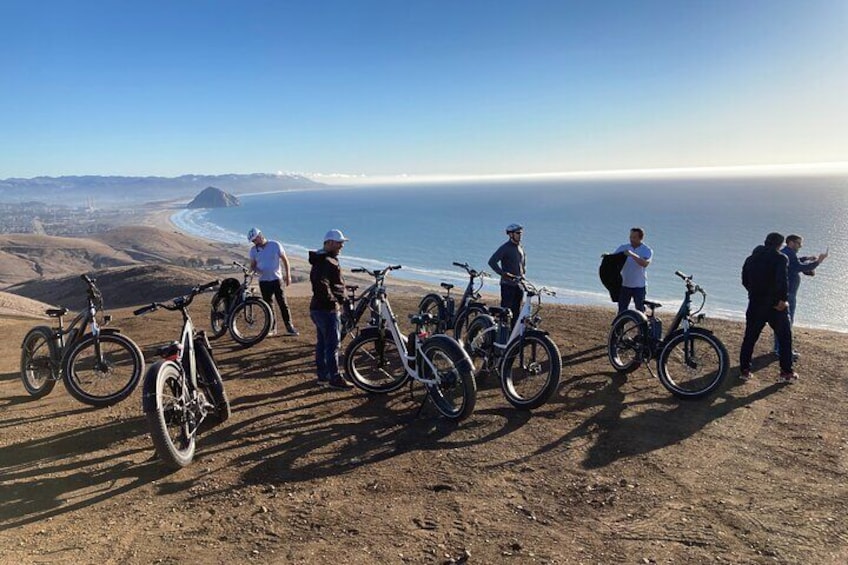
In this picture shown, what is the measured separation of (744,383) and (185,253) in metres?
89.2

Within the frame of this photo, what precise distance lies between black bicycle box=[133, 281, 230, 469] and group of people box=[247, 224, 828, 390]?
57.6 inches

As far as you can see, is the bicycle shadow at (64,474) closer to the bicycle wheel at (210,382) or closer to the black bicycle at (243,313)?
the bicycle wheel at (210,382)

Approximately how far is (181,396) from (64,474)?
113 centimetres

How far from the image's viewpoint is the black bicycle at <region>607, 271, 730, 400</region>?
626cm

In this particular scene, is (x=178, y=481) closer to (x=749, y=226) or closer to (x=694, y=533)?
(x=694, y=533)

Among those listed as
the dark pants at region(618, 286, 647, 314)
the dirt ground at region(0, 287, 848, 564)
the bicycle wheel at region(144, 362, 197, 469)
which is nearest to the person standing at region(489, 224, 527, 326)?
the dark pants at region(618, 286, 647, 314)

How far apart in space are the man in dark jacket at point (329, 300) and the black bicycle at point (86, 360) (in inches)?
87.4

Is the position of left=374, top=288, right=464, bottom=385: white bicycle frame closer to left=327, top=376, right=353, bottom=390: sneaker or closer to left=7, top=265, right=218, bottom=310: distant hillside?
left=327, top=376, right=353, bottom=390: sneaker

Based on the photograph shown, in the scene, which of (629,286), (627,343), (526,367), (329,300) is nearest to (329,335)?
(329,300)

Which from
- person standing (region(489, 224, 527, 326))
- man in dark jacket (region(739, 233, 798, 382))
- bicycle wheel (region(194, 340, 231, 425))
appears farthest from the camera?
person standing (region(489, 224, 527, 326))

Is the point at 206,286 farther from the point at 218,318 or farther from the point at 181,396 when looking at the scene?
the point at 218,318

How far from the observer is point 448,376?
18.4 ft

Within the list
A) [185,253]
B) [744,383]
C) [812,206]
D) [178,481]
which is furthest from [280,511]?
[812,206]

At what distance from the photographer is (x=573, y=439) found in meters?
5.22
